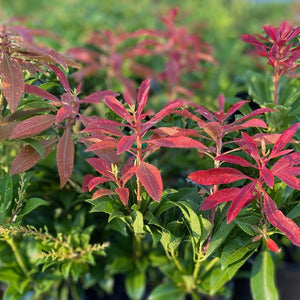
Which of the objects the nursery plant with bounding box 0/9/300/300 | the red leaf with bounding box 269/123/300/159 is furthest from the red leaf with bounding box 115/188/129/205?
the red leaf with bounding box 269/123/300/159

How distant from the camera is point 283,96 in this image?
132 centimetres

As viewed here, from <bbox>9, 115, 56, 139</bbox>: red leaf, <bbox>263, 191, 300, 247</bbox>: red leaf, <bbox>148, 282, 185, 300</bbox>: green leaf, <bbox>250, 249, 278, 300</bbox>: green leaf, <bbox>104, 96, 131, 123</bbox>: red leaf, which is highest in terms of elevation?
<bbox>104, 96, 131, 123</bbox>: red leaf

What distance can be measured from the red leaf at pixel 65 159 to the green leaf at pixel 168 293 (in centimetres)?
59

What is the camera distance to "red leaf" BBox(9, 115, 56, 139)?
909 millimetres

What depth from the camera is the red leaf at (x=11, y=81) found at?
908 millimetres

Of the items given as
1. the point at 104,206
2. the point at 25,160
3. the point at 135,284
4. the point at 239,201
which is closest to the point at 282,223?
the point at 239,201

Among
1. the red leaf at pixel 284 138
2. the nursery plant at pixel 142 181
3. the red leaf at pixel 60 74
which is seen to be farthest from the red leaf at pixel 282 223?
the red leaf at pixel 60 74

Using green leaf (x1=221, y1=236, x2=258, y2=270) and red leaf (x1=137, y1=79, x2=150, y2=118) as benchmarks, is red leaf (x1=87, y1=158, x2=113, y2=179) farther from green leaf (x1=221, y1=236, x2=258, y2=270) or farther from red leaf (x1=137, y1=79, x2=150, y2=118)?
green leaf (x1=221, y1=236, x2=258, y2=270)

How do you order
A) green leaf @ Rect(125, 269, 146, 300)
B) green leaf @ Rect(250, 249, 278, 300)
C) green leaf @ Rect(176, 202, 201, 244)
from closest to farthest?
green leaf @ Rect(176, 202, 201, 244) → green leaf @ Rect(250, 249, 278, 300) → green leaf @ Rect(125, 269, 146, 300)

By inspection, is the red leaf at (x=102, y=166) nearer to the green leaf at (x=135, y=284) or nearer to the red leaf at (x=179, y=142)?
the red leaf at (x=179, y=142)

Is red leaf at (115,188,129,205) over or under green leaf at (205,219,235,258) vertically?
over

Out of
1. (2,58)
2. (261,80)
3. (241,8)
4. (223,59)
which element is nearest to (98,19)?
(223,59)

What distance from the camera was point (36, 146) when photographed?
972 mm

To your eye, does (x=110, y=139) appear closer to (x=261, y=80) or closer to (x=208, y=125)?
(x=208, y=125)
